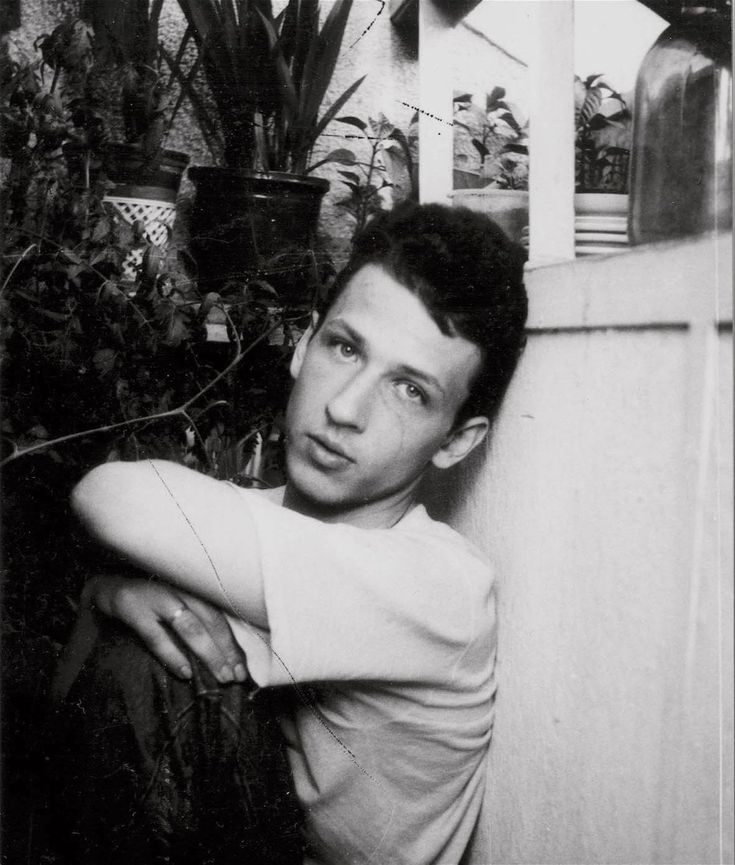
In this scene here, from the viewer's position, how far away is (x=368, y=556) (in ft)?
2.52

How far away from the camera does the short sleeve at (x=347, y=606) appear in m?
0.74

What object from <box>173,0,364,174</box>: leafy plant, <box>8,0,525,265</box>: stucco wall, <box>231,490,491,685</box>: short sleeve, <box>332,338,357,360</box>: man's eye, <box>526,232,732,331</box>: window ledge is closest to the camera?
<box>526,232,732,331</box>: window ledge

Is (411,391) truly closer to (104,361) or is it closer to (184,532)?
(184,532)

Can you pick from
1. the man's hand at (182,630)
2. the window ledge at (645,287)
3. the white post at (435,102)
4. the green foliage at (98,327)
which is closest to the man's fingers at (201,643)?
Answer: the man's hand at (182,630)

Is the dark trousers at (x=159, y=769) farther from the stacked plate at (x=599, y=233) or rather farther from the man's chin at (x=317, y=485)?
the stacked plate at (x=599, y=233)

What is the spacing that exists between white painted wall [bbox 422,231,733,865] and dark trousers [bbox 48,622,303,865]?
278 mm

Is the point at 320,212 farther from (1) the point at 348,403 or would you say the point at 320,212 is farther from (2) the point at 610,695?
(2) the point at 610,695

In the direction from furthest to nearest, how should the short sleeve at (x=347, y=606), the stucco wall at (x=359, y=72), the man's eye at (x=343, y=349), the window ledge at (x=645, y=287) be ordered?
the stucco wall at (x=359, y=72)
the man's eye at (x=343, y=349)
the short sleeve at (x=347, y=606)
the window ledge at (x=645, y=287)

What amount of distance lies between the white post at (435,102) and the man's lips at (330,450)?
0.34m

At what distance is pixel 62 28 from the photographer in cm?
106

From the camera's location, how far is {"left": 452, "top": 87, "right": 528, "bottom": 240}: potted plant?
A: 3.20 ft

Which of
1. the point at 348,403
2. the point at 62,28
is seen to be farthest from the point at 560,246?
the point at 62,28

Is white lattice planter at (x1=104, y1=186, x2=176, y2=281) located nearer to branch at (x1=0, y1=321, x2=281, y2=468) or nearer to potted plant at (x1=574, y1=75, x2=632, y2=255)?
branch at (x1=0, y1=321, x2=281, y2=468)

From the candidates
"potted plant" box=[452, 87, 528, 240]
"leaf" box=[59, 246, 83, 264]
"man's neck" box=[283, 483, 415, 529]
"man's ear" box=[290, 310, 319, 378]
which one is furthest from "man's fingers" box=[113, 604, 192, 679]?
"potted plant" box=[452, 87, 528, 240]
